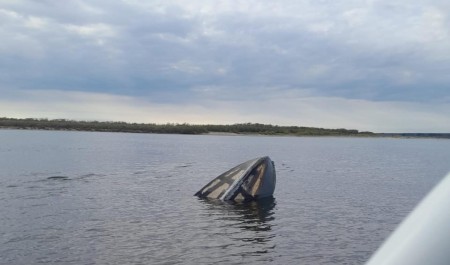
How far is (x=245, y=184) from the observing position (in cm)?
2975

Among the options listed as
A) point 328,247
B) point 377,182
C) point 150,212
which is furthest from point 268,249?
point 377,182

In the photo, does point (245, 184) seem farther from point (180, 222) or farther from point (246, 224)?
point (180, 222)

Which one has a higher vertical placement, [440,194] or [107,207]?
[440,194]

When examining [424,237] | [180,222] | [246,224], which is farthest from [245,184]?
[424,237]

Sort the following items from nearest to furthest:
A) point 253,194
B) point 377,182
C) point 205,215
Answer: point 205,215 < point 253,194 < point 377,182

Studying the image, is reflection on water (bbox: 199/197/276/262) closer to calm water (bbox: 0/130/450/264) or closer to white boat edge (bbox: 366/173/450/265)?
calm water (bbox: 0/130/450/264)

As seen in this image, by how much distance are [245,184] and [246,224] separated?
7.96 metres

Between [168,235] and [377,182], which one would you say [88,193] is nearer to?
[168,235]

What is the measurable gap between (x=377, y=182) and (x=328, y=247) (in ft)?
91.3

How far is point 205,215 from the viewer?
2359 centimetres

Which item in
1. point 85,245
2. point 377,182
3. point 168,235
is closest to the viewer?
point 85,245

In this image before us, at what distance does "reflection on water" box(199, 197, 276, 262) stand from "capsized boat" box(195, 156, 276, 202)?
2.36 feet

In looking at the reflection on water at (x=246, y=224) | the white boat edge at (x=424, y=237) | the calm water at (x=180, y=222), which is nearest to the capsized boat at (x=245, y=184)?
the reflection on water at (x=246, y=224)

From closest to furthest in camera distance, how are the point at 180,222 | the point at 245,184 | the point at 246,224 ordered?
the point at 180,222 < the point at 246,224 < the point at 245,184
